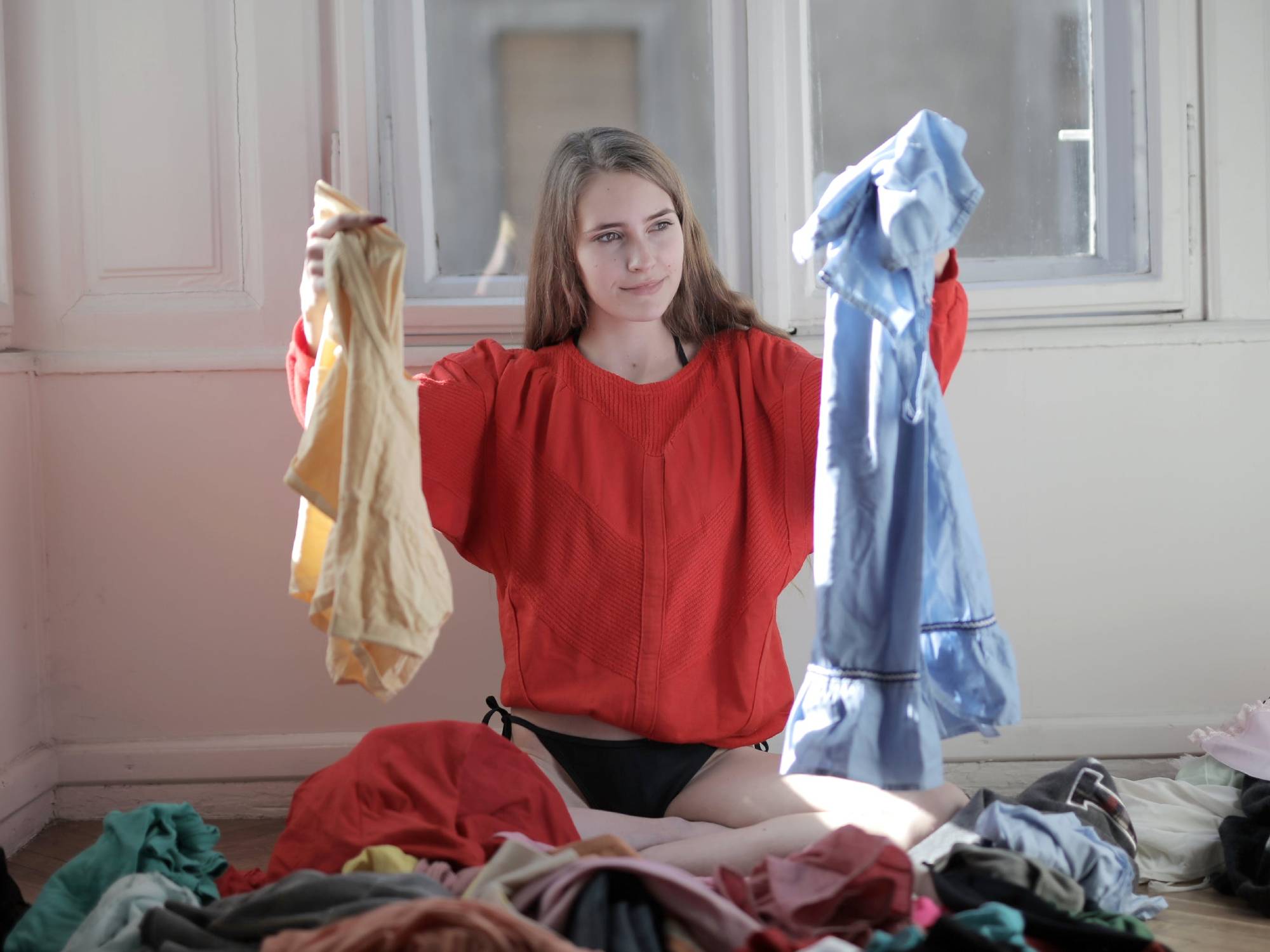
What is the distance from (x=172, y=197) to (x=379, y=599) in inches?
45.4

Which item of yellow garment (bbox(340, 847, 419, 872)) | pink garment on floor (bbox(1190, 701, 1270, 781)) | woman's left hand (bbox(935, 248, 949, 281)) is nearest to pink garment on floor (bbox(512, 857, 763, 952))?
yellow garment (bbox(340, 847, 419, 872))

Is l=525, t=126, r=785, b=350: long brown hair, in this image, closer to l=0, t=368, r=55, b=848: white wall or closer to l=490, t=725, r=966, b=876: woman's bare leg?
l=490, t=725, r=966, b=876: woman's bare leg

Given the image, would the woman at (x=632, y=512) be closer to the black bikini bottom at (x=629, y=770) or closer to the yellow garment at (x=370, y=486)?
the black bikini bottom at (x=629, y=770)

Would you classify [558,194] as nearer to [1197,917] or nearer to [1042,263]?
[1042,263]

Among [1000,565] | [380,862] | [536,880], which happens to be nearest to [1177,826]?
[1000,565]

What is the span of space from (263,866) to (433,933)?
892 mm

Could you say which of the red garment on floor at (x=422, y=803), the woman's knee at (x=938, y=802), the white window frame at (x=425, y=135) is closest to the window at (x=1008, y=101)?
the white window frame at (x=425, y=135)

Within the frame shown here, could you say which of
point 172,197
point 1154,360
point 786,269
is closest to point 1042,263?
point 1154,360

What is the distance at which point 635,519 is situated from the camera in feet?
5.65

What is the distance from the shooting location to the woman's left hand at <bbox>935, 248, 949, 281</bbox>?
1.49m

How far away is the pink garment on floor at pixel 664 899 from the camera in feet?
4.00

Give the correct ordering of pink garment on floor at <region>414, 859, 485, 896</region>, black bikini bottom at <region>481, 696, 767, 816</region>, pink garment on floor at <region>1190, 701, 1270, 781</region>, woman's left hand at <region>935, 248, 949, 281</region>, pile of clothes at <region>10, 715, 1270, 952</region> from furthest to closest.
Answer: pink garment on floor at <region>1190, 701, 1270, 781</region>, black bikini bottom at <region>481, 696, 767, 816</region>, woman's left hand at <region>935, 248, 949, 281</region>, pink garment on floor at <region>414, 859, 485, 896</region>, pile of clothes at <region>10, 715, 1270, 952</region>

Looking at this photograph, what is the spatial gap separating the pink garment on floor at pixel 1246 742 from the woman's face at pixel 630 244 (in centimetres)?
112

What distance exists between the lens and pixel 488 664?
→ 218 centimetres
